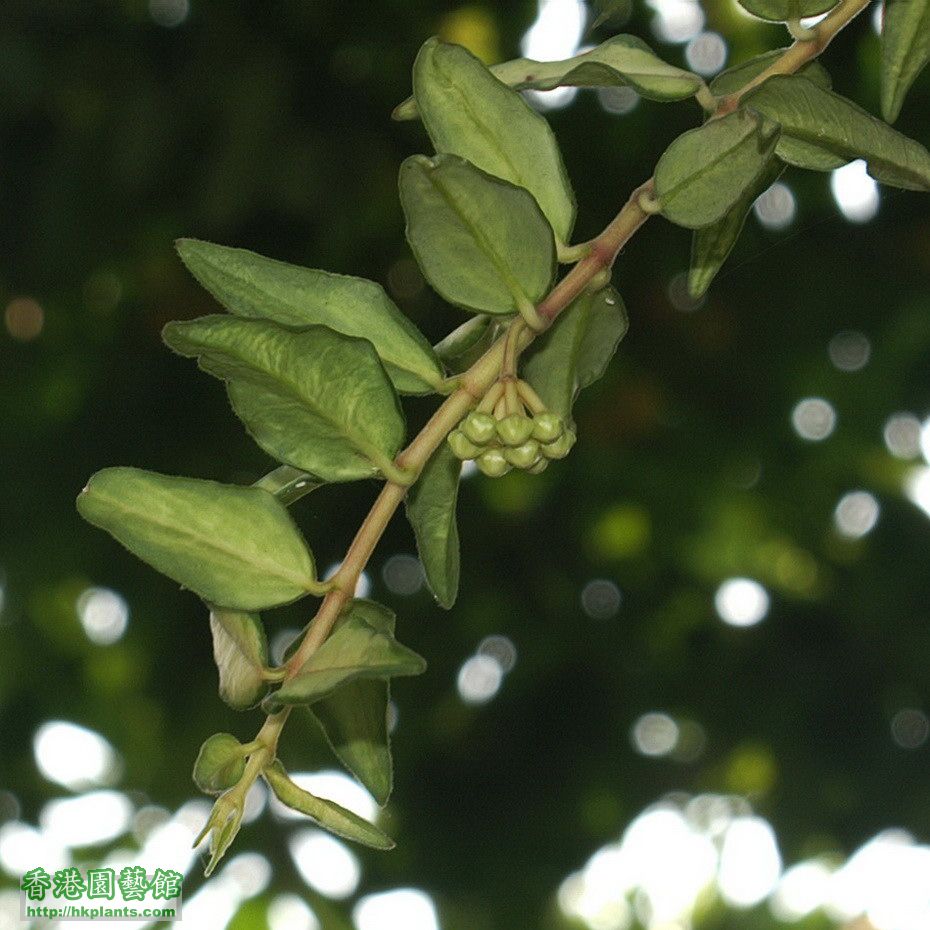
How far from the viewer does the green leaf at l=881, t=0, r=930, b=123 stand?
49cm

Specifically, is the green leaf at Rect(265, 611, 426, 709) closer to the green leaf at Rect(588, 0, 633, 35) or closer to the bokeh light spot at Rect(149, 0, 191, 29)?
the green leaf at Rect(588, 0, 633, 35)

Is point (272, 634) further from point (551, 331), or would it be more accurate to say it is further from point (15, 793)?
point (551, 331)

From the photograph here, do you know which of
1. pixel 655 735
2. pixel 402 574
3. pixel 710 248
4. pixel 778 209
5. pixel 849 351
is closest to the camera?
A: pixel 710 248

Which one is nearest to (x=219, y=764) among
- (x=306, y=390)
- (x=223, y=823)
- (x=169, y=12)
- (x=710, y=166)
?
(x=223, y=823)

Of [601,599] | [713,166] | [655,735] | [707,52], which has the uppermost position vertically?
[713,166]

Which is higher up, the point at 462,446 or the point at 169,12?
the point at 462,446

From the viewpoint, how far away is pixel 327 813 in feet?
1.35

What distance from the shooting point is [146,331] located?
1565 millimetres

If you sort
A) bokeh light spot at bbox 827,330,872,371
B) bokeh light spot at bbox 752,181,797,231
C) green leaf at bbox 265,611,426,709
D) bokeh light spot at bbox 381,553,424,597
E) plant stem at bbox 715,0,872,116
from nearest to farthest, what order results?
green leaf at bbox 265,611,426,709, plant stem at bbox 715,0,872,116, bokeh light spot at bbox 752,181,797,231, bokeh light spot at bbox 827,330,872,371, bokeh light spot at bbox 381,553,424,597

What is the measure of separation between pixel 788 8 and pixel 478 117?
14 cm

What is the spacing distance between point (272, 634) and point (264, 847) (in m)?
0.31

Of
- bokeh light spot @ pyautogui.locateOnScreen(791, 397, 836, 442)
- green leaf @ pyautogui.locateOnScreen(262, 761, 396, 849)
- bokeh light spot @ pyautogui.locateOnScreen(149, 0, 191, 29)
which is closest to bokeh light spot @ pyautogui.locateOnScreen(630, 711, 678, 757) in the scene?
bokeh light spot @ pyautogui.locateOnScreen(791, 397, 836, 442)

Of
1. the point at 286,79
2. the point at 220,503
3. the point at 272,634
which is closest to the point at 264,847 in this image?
the point at 272,634

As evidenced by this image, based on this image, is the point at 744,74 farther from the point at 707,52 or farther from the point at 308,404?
the point at 707,52
